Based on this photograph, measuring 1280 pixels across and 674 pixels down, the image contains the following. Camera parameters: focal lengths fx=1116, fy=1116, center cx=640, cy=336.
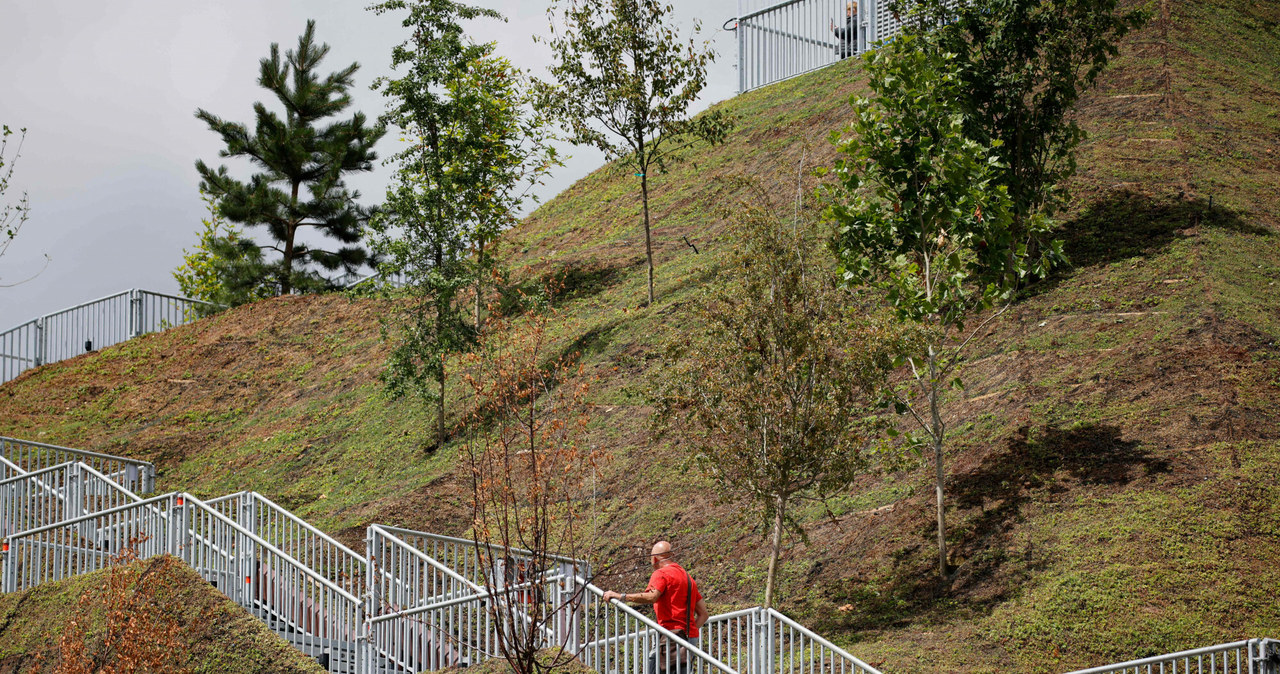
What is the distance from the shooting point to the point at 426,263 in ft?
71.7

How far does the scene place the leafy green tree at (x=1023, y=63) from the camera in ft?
57.2

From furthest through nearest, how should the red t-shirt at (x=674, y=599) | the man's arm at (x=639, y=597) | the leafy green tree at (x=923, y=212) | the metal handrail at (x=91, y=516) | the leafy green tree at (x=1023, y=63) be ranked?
the leafy green tree at (x=1023, y=63), the metal handrail at (x=91, y=516), the leafy green tree at (x=923, y=212), the red t-shirt at (x=674, y=599), the man's arm at (x=639, y=597)

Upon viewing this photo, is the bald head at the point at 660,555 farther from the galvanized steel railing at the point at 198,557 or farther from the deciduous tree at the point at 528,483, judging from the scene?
the galvanized steel railing at the point at 198,557

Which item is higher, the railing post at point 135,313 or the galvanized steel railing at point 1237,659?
the railing post at point 135,313

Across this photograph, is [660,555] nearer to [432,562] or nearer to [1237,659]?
[432,562]

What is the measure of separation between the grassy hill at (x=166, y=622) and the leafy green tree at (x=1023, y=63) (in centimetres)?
1225

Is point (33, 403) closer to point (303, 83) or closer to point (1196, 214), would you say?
point (303, 83)

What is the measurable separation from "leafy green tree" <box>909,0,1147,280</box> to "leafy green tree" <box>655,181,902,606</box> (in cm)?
Answer: 582

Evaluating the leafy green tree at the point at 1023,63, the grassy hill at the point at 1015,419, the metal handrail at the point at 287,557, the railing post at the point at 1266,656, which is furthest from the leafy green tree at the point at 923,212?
the metal handrail at the point at 287,557

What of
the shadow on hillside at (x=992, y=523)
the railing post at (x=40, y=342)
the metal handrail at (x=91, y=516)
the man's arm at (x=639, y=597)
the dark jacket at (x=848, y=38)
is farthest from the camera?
the dark jacket at (x=848, y=38)

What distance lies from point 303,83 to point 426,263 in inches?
767

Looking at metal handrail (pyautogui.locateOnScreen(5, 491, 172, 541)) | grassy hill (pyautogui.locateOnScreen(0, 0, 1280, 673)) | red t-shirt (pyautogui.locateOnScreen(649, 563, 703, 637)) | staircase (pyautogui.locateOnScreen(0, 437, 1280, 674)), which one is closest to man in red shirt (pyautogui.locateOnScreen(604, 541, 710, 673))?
red t-shirt (pyautogui.locateOnScreen(649, 563, 703, 637))

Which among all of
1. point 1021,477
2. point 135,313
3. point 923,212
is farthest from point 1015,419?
point 135,313

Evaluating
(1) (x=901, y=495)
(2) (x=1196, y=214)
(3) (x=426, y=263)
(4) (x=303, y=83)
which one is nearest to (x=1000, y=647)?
(1) (x=901, y=495)
